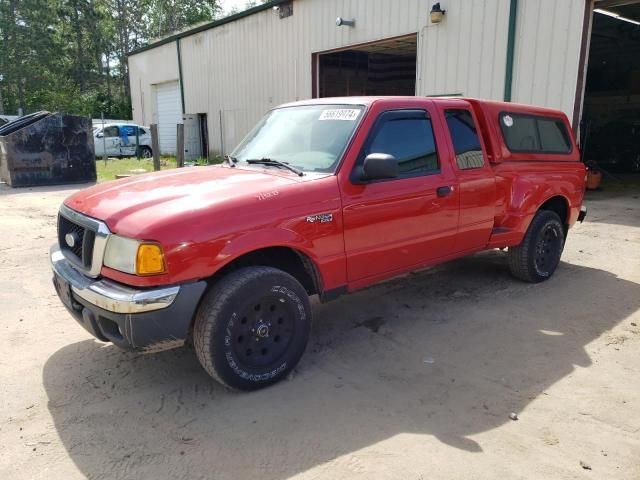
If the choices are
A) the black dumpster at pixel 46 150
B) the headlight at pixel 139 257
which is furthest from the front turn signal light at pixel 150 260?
the black dumpster at pixel 46 150

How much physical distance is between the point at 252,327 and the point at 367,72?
18.1 m

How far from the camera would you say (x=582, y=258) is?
6562 millimetres

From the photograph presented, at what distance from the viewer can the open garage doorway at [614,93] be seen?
15492mm

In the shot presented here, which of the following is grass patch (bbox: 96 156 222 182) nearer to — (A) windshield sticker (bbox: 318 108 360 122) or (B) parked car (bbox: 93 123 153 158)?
(B) parked car (bbox: 93 123 153 158)

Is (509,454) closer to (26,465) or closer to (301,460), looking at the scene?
(301,460)

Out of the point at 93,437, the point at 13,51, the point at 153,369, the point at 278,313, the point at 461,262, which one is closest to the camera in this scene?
the point at 93,437

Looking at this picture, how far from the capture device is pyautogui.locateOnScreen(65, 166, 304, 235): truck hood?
2.98m

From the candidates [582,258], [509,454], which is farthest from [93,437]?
[582,258]

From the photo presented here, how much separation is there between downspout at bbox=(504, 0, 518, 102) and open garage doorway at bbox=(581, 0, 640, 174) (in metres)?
4.84

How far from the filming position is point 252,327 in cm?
323

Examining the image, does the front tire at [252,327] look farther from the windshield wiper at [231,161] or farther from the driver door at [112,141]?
the driver door at [112,141]

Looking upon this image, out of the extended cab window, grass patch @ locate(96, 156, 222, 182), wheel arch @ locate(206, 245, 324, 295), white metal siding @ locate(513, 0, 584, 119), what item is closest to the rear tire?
the extended cab window

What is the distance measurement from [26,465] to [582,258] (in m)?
6.40

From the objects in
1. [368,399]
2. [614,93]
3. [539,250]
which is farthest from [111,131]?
[368,399]
